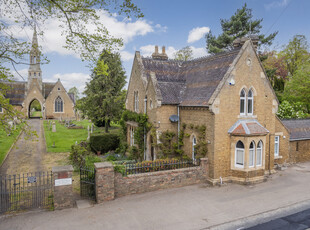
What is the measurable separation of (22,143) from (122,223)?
23.4m

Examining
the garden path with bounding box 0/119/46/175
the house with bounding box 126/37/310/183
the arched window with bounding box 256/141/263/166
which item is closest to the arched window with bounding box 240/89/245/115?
the house with bounding box 126/37/310/183

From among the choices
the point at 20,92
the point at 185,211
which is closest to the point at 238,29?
the point at 185,211

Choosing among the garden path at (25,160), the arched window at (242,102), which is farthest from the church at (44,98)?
the arched window at (242,102)

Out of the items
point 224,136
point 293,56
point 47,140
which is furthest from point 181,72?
point 293,56

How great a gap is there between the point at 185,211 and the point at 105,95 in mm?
23395

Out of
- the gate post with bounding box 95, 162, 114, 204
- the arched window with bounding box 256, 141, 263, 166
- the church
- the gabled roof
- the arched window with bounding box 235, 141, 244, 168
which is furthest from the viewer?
the church

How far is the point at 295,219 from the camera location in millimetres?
10219

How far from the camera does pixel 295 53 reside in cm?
4581

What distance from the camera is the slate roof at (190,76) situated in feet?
51.4

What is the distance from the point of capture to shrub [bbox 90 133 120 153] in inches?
923

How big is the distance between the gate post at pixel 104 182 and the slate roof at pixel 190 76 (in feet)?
24.2

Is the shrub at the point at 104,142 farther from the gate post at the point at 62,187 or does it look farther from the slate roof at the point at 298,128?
the slate roof at the point at 298,128

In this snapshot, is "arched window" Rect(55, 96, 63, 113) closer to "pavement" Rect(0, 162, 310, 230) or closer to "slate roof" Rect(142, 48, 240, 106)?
"slate roof" Rect(142, 48, 240, 106)

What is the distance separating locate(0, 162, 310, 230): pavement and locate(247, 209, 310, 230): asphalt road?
0.98 ft
